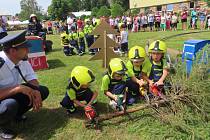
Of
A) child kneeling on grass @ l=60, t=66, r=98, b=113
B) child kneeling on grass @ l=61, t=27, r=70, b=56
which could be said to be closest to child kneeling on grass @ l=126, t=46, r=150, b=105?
child kneeling on grass @ l=60, t=66, r=98, b=113

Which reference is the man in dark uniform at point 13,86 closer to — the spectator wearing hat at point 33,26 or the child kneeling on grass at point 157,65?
the child kneeling on grass at point 157,65

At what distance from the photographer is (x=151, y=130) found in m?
3.94

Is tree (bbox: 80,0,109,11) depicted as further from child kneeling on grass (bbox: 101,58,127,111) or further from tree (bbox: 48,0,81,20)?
child kneeling on grass (bbox: 101,58,127,111)

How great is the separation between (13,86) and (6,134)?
2.33 feet

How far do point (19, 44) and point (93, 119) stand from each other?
5.08ft

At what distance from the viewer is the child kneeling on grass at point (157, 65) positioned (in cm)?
503

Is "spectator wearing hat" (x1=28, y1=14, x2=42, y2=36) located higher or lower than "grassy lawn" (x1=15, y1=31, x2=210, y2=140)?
higher

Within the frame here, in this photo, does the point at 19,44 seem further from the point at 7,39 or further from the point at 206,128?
the point at 206,128

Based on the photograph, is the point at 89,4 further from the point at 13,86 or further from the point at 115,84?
the point at 13,86

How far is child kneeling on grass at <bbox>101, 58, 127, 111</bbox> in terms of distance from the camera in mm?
4498

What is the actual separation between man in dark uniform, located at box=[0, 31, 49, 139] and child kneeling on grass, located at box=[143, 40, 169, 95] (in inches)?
85.8

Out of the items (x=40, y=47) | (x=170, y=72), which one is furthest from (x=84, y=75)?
(x=40, y=47)

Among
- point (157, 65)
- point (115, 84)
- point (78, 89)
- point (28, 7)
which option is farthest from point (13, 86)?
point (28, 7)

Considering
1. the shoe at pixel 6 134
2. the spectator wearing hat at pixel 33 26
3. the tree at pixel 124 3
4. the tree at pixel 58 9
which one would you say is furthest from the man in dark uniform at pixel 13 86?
the tree at pixel 124 3
